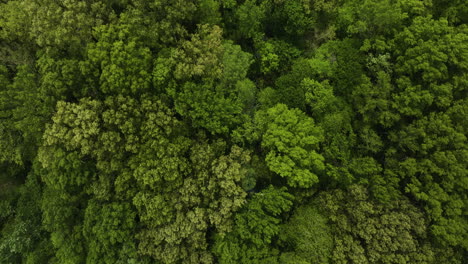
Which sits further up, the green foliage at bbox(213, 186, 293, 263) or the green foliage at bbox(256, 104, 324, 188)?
the green foliage at bbox(256, 104, 324, 188)

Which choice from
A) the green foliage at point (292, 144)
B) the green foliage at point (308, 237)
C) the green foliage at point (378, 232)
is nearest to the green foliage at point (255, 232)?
the green foliage at point (308, 237)

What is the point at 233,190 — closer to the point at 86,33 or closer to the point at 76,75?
the point at 76,75

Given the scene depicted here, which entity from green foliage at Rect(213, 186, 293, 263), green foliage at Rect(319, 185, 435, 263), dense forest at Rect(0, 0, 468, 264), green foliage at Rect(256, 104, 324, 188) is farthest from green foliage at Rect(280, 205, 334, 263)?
green foliage at Rect(256, 104, 324, 188)

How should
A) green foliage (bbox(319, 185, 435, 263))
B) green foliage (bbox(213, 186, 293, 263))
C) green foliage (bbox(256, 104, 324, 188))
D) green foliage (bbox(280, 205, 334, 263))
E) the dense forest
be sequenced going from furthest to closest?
green foliage (bbox(256, 104, 324, 188)), green foliage (bbox(213, 186, 293, 263)), green foliage (bbox(280, 205, 334, 263)), the dense forest, green foliage (bbox(319, 185, 435, 263))

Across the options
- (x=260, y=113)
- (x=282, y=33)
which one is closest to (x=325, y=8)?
(x=282, y=33)

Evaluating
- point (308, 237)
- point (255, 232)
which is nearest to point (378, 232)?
point (308, 237)

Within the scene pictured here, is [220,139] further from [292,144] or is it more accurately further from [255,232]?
[255,232]

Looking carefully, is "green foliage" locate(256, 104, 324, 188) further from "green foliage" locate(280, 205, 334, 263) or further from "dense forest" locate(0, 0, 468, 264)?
"green foliage" locate(280, 205, 334, 263)

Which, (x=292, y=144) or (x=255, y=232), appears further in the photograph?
(x=292, y=144)
